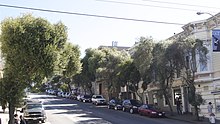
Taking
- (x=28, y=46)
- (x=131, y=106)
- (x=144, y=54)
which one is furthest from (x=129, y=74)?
(x=28, y=46)

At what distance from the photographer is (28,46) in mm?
21531

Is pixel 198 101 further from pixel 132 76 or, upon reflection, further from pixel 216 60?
pixel 132 76

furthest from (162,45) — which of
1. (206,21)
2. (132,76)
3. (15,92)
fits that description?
(15,92)

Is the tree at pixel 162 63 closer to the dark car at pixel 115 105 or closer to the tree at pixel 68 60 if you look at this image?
the tree at pixel 68 60

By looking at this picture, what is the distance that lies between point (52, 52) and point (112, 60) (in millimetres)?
29411

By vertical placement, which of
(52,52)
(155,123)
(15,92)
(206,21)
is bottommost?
(155,123)

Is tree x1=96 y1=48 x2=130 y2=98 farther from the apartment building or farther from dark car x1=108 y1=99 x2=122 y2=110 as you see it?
the apartment building

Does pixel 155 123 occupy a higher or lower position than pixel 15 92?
lower

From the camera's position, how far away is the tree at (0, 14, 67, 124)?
70.6ft

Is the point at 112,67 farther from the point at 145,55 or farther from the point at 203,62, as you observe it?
the point at 203,62

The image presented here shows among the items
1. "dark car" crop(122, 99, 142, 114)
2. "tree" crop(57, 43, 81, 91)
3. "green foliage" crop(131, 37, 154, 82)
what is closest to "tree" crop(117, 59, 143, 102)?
"dark car" crop(122, 99, 142, 114)

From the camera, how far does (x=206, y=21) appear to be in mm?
35031

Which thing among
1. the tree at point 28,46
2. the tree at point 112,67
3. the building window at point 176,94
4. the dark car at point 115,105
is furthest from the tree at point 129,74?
the tree at point 28,46

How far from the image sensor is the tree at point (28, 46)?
21.5 m
